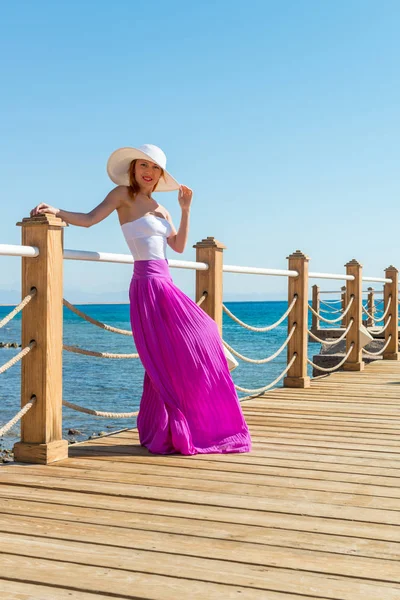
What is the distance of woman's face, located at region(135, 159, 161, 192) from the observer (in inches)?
152

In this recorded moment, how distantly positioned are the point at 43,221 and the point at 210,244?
164 centimetres

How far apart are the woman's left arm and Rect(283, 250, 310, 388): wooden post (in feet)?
8.32

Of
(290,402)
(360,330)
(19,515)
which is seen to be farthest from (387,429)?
(360,330)

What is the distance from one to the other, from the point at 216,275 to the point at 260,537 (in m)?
2.67

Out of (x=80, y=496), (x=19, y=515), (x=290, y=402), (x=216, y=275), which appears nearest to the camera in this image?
(x=19, y=515)

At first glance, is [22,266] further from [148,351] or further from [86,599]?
[86,599]

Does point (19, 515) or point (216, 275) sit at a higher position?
point (216, 275)

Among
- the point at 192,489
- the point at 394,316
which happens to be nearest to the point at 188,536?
the point at 192,489

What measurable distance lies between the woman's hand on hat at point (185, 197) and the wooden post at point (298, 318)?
2.53m

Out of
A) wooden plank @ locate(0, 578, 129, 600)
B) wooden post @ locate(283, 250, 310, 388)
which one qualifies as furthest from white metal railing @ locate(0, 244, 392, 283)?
wooden plank @ locate(0, 578, 129, 600)

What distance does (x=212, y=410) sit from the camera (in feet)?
12.4

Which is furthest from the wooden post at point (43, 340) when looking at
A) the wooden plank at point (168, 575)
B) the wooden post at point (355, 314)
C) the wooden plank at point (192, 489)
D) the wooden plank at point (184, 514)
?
the wooden post at point (355, 314)

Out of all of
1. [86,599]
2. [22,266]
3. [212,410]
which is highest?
[22,266]

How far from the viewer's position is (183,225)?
13.2 feet
